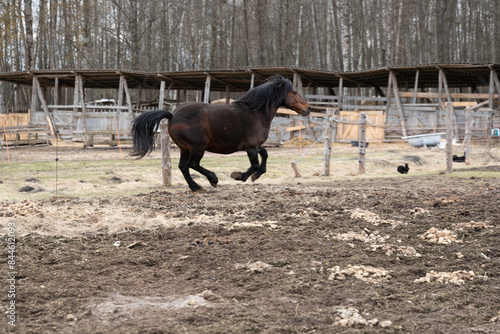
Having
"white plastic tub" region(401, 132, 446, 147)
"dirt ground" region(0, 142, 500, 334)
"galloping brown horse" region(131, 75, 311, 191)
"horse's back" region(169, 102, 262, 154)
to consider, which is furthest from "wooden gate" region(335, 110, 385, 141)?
"horse's back" region(169, 102, 262, 154)

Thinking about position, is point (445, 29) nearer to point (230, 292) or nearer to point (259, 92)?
point (259, 92)

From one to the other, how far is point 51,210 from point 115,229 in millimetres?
1526

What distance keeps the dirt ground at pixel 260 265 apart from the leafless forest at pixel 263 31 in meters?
23.1

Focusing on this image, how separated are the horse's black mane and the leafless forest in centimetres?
2134

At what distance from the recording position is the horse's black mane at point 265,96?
822cm

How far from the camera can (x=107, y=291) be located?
4066 mm

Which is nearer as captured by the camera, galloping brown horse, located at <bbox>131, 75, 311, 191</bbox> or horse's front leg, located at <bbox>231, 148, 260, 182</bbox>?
galloping brown horse, located at <bbox>131, 75, 311, 191</bbox>

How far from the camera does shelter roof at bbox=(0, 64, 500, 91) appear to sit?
2458 centimetres

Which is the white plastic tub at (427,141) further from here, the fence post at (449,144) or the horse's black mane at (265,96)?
the horse's black mane at (265,96)

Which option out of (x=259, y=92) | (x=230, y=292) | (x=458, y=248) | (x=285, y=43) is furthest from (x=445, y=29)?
(x=230, y=292)

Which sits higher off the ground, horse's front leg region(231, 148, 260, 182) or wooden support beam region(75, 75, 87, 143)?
wooden support beam region(75, 75, 87, 143)

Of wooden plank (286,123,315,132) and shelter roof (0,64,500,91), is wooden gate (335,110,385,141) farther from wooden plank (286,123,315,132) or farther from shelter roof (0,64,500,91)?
shelter roof (0,64,500,91)

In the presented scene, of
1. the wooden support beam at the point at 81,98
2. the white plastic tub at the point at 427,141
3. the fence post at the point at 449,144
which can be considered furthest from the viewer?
the wooden support beam at the point at 81,98

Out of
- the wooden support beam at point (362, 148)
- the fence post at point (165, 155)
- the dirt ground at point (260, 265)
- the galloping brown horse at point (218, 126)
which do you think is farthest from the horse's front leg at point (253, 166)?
the wooden support beam at point (362, 148)
